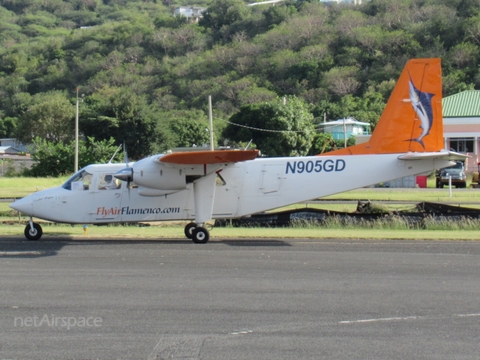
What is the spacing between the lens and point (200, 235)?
20.2 meters

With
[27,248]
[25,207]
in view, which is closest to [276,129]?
[25,207]

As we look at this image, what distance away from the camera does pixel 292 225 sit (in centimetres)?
2523

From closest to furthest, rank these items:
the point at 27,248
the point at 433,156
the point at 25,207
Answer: the point at 27,248, the point at 433,156, the point at 25,207

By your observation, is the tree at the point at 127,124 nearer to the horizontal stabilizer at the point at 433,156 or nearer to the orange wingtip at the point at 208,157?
the orange wingtip at the point at 208,157

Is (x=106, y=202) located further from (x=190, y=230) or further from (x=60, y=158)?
(x=60, y=158)

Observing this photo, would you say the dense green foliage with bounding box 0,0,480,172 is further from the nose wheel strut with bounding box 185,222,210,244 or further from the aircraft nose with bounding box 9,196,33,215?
the nose wheel strut with bounding box 185,222,210,244

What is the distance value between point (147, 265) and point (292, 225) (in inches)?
407

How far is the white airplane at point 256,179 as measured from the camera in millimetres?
20500

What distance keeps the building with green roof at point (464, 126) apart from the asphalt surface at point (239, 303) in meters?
47.5

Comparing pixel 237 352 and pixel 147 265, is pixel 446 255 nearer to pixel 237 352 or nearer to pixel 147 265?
pixel 147 265

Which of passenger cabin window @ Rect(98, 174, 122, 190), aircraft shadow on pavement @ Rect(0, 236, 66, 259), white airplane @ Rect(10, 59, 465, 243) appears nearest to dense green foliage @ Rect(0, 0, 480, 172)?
passenger cabin window @ Rect(98, 174, 122, 190)

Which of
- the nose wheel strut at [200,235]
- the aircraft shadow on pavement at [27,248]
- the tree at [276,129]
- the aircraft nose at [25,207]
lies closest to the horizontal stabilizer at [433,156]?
the nose wheel strut at [200,235]

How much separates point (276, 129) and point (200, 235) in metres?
50.2

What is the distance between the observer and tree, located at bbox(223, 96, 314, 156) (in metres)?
68.9
